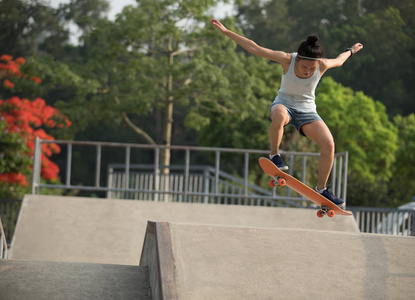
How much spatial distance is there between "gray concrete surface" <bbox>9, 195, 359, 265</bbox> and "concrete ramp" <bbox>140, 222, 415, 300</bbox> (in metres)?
3.71

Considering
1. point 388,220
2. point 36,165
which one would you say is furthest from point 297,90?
point 388,220

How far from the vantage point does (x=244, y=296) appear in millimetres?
4551

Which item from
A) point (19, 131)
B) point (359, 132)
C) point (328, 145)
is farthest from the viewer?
point (359, 132)

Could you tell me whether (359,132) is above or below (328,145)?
above

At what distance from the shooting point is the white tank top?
597cm

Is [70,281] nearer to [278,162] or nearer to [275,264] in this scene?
[275,264]

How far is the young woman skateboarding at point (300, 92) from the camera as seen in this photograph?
586 cm

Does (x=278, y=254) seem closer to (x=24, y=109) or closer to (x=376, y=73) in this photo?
(x=24, y=109)

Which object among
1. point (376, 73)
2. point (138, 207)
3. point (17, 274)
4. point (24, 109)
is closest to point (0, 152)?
point (24, 109)

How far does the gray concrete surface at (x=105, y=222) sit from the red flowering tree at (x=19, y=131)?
3.04 meters

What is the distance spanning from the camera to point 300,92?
19.9ft

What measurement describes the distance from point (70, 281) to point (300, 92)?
3.00m

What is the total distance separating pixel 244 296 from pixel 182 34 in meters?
15.9

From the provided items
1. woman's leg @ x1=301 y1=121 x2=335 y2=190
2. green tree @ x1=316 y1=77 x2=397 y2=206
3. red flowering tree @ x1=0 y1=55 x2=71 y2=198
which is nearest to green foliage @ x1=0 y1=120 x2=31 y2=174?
red flowering tree @ x1=0 y1=55 x2=71 y2=198
